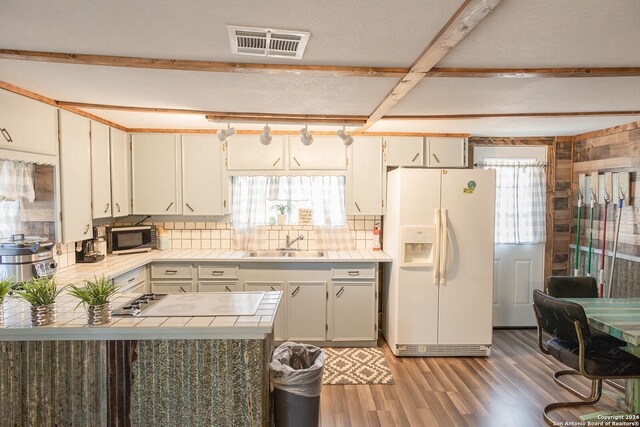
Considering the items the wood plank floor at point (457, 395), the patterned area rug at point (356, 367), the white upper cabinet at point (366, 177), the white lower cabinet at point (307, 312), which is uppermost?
the white upper cabinet at point (366, 177)

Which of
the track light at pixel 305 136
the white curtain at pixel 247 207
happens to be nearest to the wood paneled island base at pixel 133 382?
the track light at pixel 305 136

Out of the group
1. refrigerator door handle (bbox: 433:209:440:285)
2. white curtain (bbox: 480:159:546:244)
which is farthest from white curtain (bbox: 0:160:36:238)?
white curtain (bbox: 480:159:546:244)

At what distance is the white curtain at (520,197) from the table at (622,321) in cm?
139

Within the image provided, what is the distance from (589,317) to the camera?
7.84 ft

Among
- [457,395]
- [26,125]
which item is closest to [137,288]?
[26,125]

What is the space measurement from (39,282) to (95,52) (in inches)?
47.2

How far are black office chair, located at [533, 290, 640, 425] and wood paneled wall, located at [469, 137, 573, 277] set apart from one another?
1.74m

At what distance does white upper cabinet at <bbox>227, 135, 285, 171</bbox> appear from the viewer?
151 inches

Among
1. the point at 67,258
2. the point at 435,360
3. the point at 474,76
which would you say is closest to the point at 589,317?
the point at 435,360

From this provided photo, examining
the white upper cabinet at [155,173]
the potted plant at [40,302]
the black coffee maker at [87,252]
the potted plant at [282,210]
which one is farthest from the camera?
the potted plant at [282,210]

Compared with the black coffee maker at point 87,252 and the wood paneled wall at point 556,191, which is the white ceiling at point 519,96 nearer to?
the wood paneled wall at point 556,191

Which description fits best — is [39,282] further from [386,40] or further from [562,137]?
[562,137]

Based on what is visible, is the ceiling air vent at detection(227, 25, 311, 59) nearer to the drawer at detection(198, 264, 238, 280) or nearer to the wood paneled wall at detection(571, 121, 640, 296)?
the drawer at detection(198, 264, 238, 280)

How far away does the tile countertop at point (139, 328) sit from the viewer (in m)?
1.74
